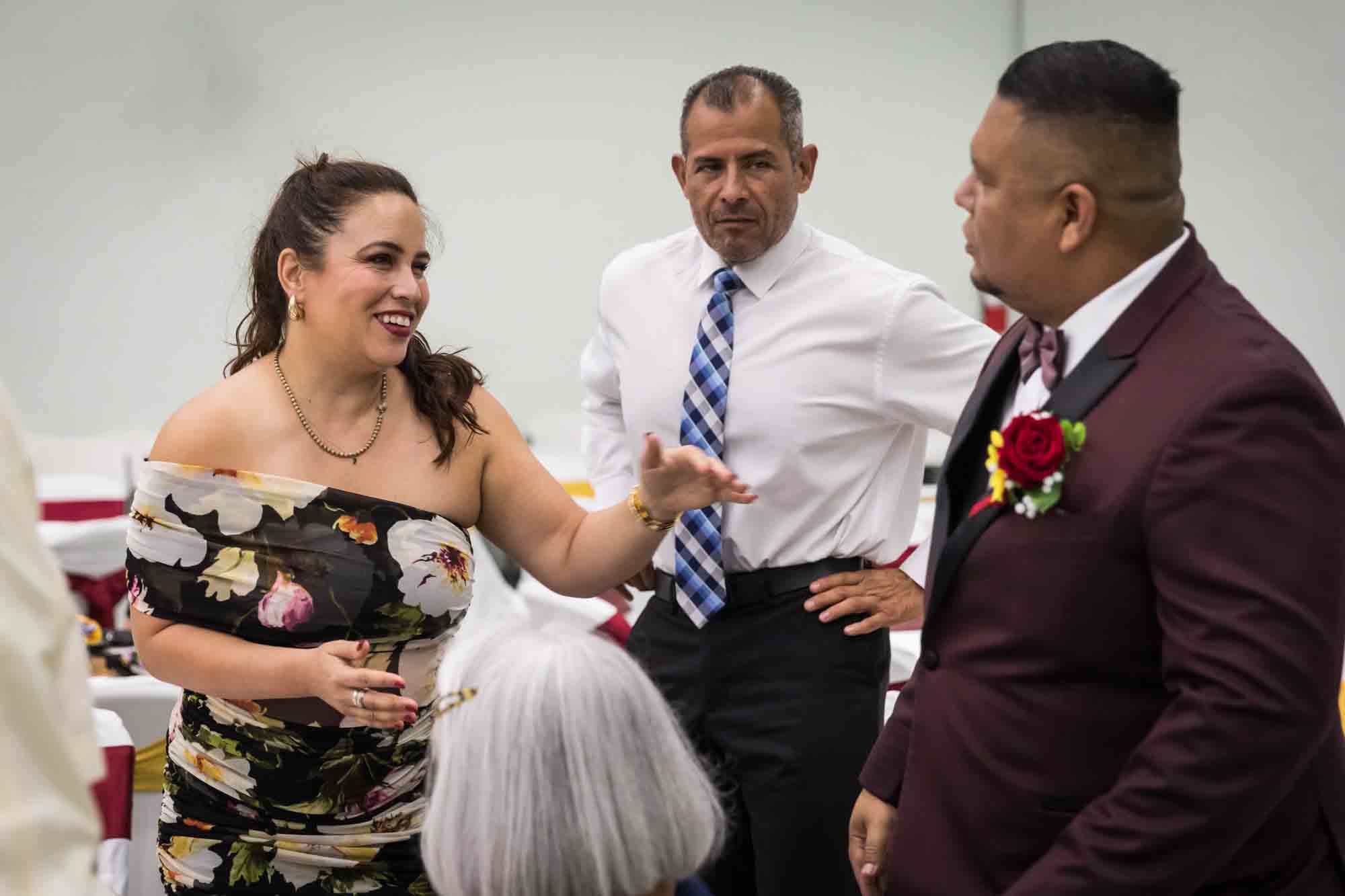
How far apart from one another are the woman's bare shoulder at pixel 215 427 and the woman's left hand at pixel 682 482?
564mm

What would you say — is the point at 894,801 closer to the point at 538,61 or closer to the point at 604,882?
the point at 604,882

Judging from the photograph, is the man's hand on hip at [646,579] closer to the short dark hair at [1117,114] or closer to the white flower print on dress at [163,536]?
the white flower print on dress at [163,536]

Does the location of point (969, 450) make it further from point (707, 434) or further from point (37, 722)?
point (37, 722)

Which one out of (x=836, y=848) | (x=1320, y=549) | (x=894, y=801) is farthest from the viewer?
(x=836, y=848)

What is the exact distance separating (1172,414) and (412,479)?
1.11 meters

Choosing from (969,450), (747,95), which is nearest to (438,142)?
(747,95)

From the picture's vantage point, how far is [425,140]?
6.29m

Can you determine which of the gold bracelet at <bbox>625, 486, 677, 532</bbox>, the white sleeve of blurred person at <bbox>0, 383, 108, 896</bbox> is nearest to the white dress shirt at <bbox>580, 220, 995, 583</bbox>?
the gold bracelet at <bbox>625, 486, 677, 532</bbox>

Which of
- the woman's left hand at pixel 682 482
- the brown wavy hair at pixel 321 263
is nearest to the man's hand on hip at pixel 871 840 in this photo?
the woman's left hand at pixel 682 482

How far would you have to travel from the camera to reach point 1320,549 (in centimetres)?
127

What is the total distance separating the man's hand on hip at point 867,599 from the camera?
90.0 inches

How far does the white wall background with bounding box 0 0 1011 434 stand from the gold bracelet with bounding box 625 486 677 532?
4324 mm

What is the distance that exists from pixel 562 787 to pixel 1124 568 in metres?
0.58

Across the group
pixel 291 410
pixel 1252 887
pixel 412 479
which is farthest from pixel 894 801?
pixel 291 410
